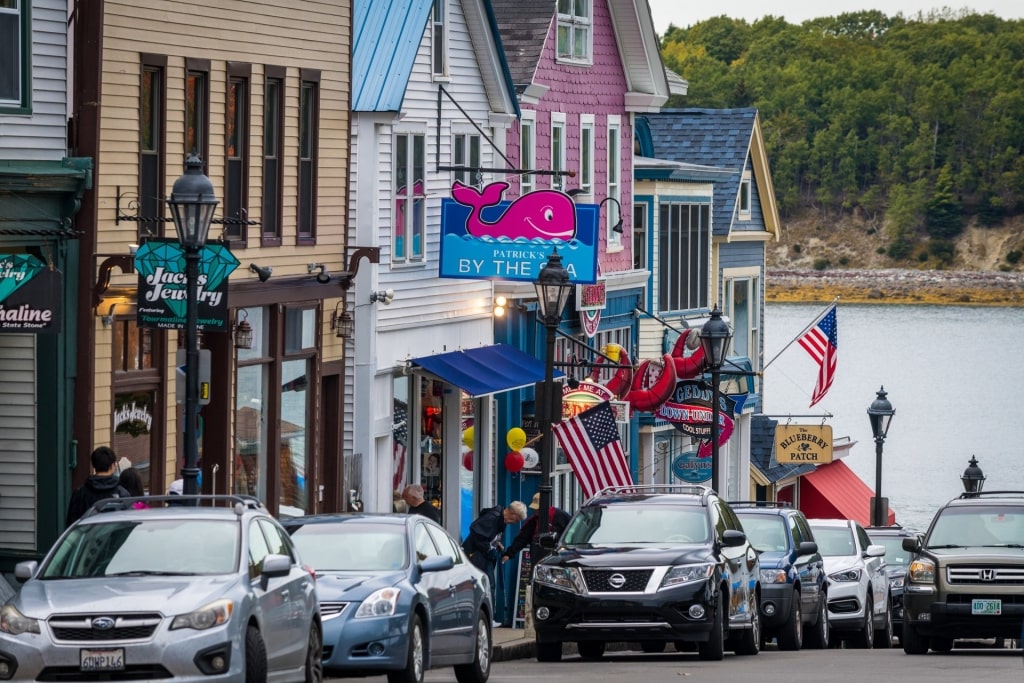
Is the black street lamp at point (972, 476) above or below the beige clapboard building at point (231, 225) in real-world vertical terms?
below

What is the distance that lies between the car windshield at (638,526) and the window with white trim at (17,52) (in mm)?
7429

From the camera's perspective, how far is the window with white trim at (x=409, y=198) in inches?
1250

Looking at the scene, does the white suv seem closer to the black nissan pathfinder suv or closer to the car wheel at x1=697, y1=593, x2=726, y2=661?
the black nissan pathfinder suv

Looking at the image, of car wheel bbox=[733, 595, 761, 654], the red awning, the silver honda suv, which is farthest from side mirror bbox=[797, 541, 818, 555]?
Answer: the red awning

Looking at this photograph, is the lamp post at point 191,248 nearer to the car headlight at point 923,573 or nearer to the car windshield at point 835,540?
the car headlight at point 923,573

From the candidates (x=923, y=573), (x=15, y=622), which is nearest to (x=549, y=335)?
(x=923, y=573)

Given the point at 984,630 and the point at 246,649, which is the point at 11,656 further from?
the point at 984,630

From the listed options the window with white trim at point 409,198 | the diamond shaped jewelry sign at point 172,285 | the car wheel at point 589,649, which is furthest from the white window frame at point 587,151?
the diamond shaped jewelry sign at point 172,285

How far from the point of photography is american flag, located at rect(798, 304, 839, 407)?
47719 millimetres

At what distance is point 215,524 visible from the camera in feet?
53.1

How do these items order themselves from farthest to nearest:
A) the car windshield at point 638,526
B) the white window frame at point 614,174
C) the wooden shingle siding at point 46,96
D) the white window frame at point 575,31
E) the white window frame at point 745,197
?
the white window frame at point 745,197
the white window frame at point 614,174
the white window frame at point 575,31
the car windshield at point 638,526
the wooden shingle siding at point 46,96

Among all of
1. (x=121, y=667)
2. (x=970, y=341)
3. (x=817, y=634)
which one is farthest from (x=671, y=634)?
(x=970, y=341)

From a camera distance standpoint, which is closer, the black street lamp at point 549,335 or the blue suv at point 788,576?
the black street lamp at point 549,335

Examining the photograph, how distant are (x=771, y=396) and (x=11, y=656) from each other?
10146 cm
